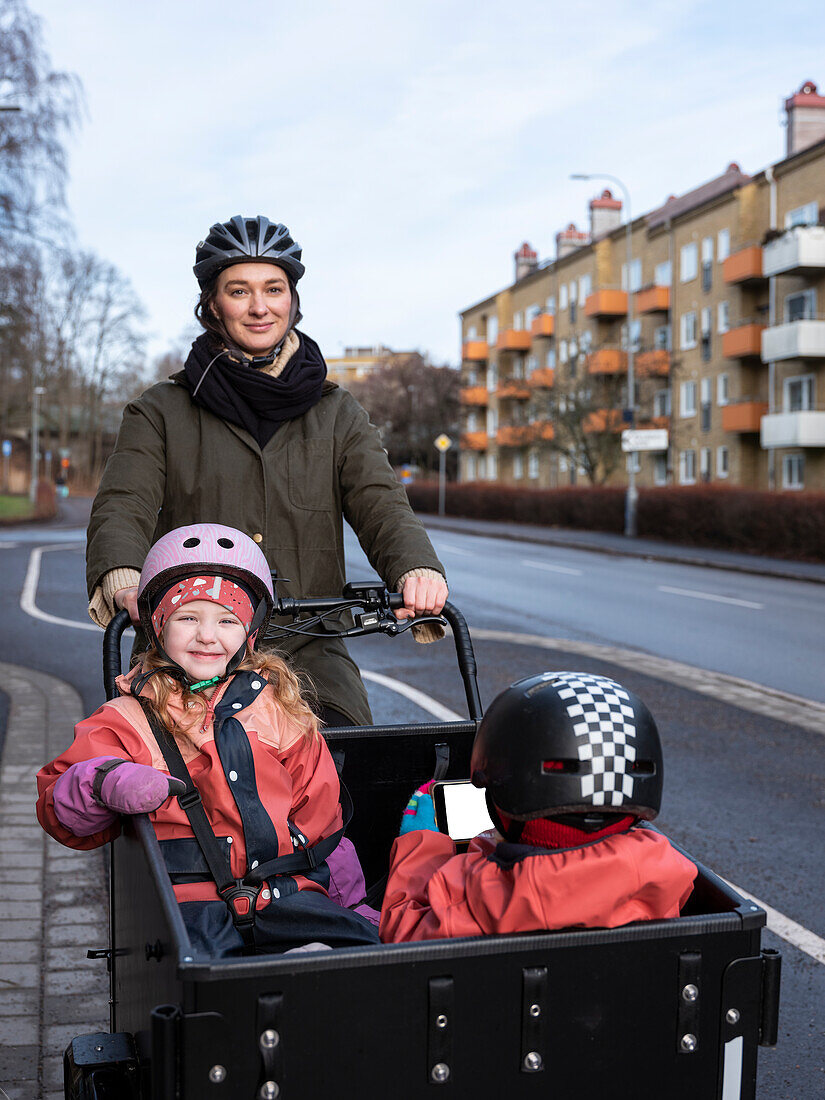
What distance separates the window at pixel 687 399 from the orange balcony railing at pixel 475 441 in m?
20.9

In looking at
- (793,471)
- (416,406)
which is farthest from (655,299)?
(416,406)

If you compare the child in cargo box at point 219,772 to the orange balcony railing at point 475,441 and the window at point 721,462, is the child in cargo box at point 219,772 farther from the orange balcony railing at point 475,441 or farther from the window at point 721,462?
the orange balcony railing at point 475,441

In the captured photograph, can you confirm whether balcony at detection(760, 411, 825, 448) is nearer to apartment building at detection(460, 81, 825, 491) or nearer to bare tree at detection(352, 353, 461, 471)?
apartment building at detection(460, 81, 825, 491)

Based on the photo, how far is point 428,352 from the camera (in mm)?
72438

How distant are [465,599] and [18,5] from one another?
17328 millimetres

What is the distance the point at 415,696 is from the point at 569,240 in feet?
186

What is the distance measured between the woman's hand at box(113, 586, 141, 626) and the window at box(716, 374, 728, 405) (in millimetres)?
44193

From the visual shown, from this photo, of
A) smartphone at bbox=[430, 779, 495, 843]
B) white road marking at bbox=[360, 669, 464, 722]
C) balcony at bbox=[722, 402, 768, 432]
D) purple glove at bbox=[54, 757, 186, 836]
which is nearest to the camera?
purple glove at bbox=[54, 757, 186, 836]

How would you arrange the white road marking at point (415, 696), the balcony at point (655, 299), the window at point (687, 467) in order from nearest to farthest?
the white road marking at point (415, 696) < the window at point (687, 467) < the balcony at point (655, 299)

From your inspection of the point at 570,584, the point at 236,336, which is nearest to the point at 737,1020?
the point at 236,336

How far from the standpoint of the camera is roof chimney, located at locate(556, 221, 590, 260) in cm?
6228

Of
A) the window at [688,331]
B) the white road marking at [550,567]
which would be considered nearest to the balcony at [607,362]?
the window at [688,331]

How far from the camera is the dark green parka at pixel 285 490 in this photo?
3.27 meters

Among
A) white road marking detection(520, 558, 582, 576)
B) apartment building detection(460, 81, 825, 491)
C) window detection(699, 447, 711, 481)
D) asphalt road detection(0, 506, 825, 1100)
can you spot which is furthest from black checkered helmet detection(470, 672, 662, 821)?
window detection(699, 447, 711, 481)
